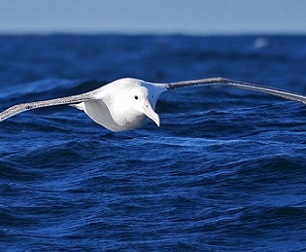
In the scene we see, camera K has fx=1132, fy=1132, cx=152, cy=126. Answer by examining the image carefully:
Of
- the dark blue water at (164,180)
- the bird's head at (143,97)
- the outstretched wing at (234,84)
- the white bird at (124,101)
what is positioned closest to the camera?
the dark blue water at (164,180)

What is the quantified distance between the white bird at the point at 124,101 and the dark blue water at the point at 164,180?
107 cm

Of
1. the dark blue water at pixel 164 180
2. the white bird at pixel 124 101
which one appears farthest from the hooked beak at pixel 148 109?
the dark blue water at pixel 164 180

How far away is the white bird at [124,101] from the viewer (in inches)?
564

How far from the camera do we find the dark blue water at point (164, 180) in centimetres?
1387

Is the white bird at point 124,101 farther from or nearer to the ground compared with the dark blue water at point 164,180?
farther from the ground

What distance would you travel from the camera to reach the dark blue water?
13.9 metres

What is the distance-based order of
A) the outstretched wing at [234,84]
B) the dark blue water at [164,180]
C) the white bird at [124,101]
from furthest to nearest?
the outstretched wing at [234,84], the white bird at [124,101], the dark blue water at [164,180]

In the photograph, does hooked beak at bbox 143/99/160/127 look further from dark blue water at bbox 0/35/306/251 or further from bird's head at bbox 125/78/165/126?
dark blue water at bbox 0/35/306/251

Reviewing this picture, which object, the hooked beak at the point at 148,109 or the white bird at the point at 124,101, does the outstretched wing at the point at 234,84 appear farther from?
the hooked beak at the point at 148,109

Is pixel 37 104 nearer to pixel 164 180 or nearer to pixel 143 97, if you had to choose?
pixel 143 97

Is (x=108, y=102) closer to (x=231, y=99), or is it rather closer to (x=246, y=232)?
(x=246, y=232)

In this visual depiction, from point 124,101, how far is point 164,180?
185cm

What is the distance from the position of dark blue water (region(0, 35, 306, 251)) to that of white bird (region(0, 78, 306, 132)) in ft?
3.50

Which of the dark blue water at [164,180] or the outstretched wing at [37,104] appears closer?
the dark blue water at [164,180]
